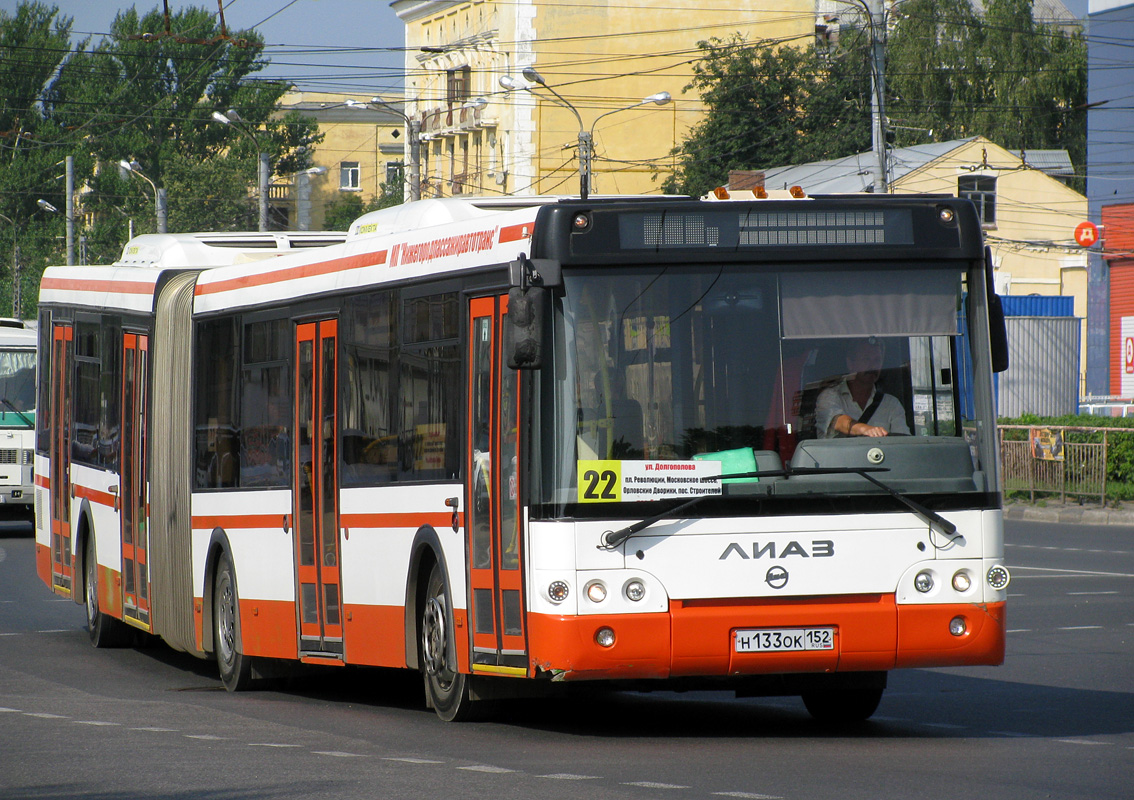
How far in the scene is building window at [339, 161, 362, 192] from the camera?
11244 centimetres

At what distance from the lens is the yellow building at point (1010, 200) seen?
6076cm

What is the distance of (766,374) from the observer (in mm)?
8992

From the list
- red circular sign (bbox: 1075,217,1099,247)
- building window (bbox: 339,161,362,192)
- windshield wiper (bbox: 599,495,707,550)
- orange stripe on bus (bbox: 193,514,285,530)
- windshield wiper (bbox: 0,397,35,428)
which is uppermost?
building window (bbox: 339,161,362,192)

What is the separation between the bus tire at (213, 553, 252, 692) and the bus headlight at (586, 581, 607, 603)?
4.52 m

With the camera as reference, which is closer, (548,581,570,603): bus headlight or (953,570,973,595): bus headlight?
(548,581,570,603): bus headlight

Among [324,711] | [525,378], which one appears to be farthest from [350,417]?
[525,378]

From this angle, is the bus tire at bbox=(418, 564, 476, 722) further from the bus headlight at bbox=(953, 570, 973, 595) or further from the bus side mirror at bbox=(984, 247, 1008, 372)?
the bus side mirror at bbox=(984, 247, 1008, 372)

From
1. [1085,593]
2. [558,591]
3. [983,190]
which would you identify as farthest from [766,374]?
[983,190]

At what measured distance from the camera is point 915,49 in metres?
69.6

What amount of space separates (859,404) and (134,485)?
7.28 m

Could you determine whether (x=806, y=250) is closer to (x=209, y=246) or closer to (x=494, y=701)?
(x=494, y=701)

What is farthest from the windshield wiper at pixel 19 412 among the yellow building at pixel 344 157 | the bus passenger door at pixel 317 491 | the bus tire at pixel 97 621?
the yellow building at pixel 344 157

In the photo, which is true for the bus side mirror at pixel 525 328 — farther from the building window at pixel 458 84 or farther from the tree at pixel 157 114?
the tree at pixel 157 114

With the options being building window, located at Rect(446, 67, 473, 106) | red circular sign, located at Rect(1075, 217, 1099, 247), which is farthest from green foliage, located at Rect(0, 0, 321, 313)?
red circular sign, located at Rect(1075, 217, 1099, 247)
